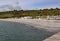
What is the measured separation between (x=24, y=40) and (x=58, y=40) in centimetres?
504

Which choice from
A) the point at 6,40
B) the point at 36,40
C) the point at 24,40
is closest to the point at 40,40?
the point at 36,40

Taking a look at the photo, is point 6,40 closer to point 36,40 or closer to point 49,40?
point 36,40

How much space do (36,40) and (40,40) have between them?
1.83 ft

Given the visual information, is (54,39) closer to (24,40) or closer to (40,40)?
(40,40)

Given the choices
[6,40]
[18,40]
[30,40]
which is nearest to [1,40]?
[6,40]

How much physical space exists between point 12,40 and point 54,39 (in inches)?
230

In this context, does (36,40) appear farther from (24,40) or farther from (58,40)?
(58,40)

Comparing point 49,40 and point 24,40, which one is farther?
point 24,40


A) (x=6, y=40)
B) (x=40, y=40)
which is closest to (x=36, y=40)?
(x=40, y=40)

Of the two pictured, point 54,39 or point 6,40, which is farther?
point 6,40

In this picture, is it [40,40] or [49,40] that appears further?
[40,40]

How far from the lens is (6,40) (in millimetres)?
27688

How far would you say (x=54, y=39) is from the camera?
997 inches

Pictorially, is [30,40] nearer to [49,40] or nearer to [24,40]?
[24,40]
